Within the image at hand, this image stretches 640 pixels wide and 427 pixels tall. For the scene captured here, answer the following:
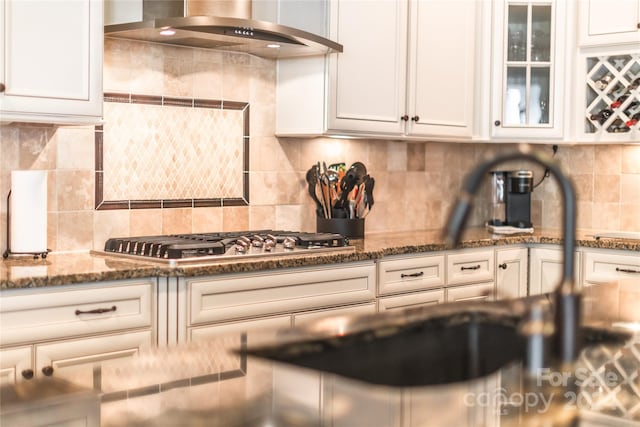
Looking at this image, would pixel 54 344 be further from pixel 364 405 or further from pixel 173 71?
pixel 364 405

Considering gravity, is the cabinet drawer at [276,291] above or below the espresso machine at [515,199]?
below

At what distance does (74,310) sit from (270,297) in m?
0.77

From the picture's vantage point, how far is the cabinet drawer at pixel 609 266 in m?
4.05

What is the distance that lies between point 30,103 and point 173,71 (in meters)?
0.89

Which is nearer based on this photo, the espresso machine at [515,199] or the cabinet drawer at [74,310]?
the cabinet drawer at [74,310]

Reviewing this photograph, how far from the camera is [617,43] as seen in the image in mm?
4363

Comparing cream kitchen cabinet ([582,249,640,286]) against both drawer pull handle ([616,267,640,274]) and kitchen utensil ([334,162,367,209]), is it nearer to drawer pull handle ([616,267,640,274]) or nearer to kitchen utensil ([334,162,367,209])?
drawer pull handle ([616,267,640,274])

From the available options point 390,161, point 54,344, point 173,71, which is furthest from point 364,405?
point 390,161

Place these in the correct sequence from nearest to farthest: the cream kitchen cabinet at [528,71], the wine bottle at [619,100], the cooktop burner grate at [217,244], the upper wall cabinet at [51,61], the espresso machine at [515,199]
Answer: the upper wall cabinet at [51,61], the cooktop burner grate at [217,244], the wine bottle at [619,100], the cream kitchen cabinet at [528,71], the espresso machine at [515,199]

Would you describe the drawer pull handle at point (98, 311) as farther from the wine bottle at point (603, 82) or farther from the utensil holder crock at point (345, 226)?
the wine bottle at point (603, 82)

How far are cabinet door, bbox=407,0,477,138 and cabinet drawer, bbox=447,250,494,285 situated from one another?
656mm

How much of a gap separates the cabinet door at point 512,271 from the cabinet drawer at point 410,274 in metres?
0.45

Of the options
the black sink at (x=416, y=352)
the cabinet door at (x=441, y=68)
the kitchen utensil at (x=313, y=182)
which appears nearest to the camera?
the black sink at (x=416, y=352)

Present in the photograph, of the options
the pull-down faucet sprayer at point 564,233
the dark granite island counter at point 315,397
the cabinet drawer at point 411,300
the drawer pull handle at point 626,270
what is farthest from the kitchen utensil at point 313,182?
the pull-down faucet sprayer at point 564,233
